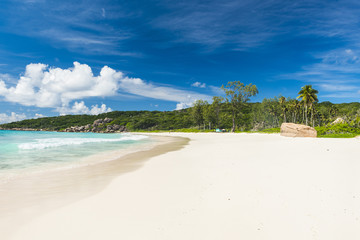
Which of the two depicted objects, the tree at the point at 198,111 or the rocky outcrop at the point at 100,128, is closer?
the tree at the point at 198,111

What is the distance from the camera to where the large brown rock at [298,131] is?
26.4 meters

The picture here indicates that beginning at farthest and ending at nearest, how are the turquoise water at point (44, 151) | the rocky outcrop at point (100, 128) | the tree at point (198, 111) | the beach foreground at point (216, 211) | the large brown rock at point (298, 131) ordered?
1. the rocky outcrop at point (100, 128)
2. the tree at point (198, 111)
3. the large brown rock at point (298, 131)
4. the turquoise water at point (44, 151)
5. the beach foreground at point (216, 211)

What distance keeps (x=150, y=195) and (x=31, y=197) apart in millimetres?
3324

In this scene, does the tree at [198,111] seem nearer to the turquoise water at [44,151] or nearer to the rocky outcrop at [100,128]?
the turquoise water at [44,151]

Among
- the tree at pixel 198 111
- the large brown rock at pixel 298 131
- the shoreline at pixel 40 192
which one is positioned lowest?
the shoreline at pixel 40 192

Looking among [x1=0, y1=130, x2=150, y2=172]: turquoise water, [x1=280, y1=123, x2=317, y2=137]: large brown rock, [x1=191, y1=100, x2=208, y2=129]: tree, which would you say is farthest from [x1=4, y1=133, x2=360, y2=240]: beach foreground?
[x1=191, y1=100, x2=208, y2=129]: tree

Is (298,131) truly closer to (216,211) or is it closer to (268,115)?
(216,211)

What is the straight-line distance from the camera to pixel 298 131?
27734 millimetres

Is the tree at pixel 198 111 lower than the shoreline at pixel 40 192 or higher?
higher

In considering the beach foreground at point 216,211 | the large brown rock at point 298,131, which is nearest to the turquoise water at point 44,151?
the beach foreground at point 216,211

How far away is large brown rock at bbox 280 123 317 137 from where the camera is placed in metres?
26.4

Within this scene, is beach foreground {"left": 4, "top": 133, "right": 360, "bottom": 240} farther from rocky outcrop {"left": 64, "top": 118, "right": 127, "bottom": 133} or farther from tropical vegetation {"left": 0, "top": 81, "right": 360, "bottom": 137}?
rocky outcrop {"left": 64, "top": 118, "right": 127, "bottom": 133}

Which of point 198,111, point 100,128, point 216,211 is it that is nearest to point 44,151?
point 216,211

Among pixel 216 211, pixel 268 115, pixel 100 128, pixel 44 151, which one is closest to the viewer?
pixel 216 211
